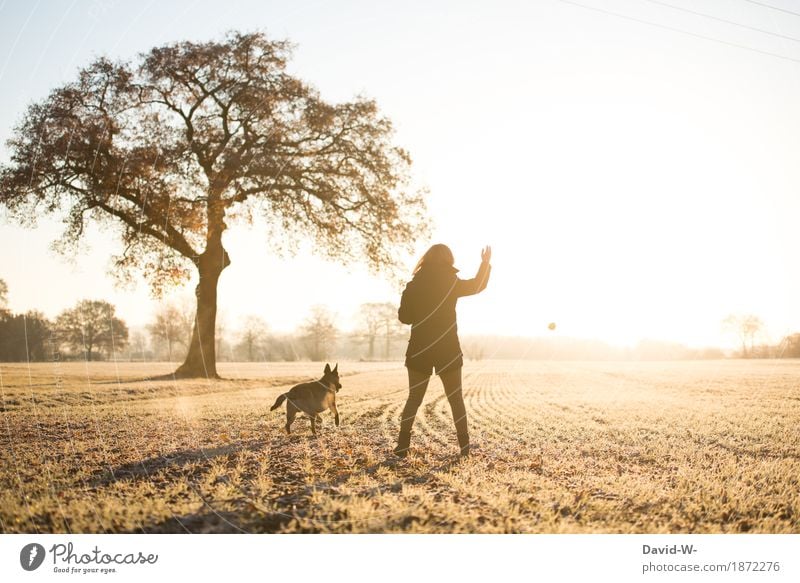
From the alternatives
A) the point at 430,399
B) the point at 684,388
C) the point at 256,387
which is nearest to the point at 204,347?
the point at 256,387

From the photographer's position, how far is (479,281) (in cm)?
501

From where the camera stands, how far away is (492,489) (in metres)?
4.13

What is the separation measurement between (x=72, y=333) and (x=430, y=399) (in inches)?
240

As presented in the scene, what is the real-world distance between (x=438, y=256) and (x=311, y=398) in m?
2.62

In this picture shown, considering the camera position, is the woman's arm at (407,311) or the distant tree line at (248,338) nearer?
the woman's arm at (407,311)

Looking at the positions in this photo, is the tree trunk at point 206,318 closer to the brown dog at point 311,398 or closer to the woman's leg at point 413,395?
the brown dog at point 311,398

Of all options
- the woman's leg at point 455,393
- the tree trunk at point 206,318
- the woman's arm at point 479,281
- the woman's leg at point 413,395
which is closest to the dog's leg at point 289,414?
the woman's leg at point 413,395

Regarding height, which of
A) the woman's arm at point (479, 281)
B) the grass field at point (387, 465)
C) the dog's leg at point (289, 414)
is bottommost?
the grass field at point (387, 465)

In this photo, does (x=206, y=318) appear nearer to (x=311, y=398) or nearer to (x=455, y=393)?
(x=311, y=398)

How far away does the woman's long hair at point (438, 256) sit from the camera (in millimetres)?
5164

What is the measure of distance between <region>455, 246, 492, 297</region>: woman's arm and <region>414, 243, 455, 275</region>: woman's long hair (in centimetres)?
26

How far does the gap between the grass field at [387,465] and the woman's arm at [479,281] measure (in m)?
1.77

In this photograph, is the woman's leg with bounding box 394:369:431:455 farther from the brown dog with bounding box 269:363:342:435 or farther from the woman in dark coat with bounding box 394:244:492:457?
the brown dog with bounding box 269:363:342:435
